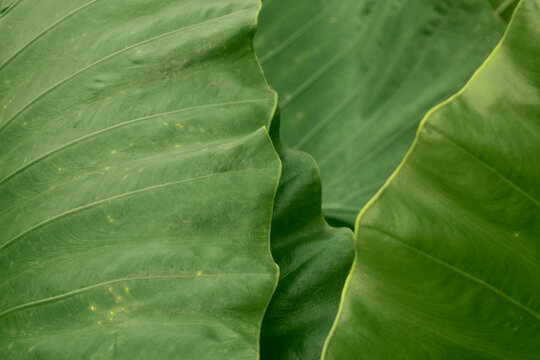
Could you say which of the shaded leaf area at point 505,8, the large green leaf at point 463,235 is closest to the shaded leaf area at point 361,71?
the shaded leaf area at point 505,8

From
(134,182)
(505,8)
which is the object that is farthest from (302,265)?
(505,8)

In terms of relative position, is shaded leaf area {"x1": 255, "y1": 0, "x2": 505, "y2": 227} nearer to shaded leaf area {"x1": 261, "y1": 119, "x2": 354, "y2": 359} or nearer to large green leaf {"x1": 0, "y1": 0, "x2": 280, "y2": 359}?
shaded leaf area {"x1": 261, "y1": 119, "x2": 354, "y2": 359}

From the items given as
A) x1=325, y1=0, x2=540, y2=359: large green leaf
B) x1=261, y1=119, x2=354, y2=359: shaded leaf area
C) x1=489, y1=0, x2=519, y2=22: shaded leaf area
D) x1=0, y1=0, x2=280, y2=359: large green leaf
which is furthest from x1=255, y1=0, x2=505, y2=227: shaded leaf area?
x1=325, y1=0, x2=540, y2=359: large green leaf

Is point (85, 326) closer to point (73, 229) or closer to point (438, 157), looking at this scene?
point (73, 229)

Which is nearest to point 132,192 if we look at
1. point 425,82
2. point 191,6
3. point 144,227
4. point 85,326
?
point 144,227

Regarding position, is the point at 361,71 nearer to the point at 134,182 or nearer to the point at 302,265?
the point at 302,265

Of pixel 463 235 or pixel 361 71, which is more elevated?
pixel 463 235
